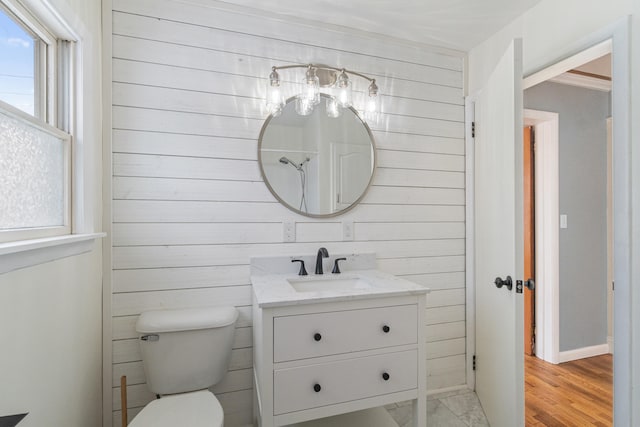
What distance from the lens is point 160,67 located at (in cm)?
166

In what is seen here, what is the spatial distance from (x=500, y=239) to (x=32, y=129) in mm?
2131

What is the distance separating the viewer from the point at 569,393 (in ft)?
7.20

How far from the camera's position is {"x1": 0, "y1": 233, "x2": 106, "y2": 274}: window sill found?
829 millimetres

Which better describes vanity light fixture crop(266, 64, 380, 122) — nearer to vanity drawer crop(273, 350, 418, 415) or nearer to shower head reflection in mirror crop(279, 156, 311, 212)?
shower head reflection in mirror crop(279, 156, 311, 212)

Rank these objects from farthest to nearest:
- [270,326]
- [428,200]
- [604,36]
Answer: [428,200]
[604,36]
[270,326]

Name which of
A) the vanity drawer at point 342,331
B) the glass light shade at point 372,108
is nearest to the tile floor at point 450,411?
the vanity drawer at point 342,331

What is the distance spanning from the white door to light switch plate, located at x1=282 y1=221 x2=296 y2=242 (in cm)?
115

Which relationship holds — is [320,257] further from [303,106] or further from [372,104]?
[372,104]

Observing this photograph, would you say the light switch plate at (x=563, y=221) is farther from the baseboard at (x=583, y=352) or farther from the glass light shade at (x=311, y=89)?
the glass light shade at (x=311, y=89)

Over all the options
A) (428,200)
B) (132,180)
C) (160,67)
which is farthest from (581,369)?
(160,67)

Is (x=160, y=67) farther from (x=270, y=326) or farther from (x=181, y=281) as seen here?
(x=270, y=326)

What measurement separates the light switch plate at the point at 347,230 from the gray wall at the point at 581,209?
196cm

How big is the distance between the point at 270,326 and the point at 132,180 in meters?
1.05

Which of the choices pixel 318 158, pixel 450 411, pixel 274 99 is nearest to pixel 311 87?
pixel 274 99
